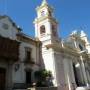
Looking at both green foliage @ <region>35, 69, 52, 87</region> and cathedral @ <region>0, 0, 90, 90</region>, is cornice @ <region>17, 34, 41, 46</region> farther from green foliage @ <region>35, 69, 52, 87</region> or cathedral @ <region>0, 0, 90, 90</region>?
green foliage @ <region>35, 69, 52, 87</region>

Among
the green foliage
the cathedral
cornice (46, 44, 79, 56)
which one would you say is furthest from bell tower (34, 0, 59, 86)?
the green foliage

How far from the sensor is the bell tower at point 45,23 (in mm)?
25572

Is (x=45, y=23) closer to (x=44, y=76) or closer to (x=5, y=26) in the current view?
(x=5, y=26)

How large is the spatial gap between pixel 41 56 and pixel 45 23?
553cm

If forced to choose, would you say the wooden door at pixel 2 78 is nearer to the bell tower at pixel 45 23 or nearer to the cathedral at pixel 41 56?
the cathedral at pixel 41 56

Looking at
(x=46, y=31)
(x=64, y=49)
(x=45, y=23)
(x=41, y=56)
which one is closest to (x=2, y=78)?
(x=41, y=56)

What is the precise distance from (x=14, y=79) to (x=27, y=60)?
3.24 metres

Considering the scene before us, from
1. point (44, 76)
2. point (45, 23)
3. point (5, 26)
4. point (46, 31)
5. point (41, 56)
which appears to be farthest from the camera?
point (45, 23)

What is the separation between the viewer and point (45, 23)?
26.6 m

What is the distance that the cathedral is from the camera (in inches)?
755

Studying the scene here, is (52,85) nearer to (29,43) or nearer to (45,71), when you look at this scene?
(45,71)

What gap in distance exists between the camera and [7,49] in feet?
61.7

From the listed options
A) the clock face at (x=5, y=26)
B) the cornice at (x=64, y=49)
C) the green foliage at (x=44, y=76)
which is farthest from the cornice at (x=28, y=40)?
the green foliage at (x=44, y=76)

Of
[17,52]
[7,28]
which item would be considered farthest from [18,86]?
[7,28]
